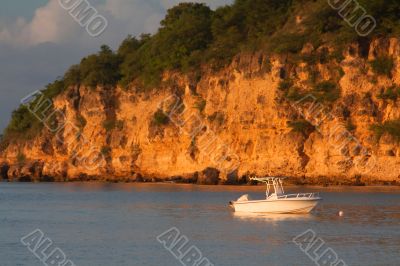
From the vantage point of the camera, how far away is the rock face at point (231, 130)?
215ft

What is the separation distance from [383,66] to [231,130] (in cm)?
1403

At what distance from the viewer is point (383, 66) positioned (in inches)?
2601

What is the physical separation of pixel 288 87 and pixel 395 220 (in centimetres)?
3171

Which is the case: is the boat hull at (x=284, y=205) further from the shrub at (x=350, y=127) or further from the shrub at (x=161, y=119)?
the shrub at (x=161, y=119)

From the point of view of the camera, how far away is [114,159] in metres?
85.2

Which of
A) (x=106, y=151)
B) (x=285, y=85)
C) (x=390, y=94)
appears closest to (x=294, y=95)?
(x=285, y=85)

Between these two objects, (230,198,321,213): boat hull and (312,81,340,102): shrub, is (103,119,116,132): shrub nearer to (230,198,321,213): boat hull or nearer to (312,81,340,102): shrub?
(312,81,340,102): shrub

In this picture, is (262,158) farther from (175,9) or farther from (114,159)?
(175,9)

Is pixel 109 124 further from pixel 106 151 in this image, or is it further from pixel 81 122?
pixel 81 122

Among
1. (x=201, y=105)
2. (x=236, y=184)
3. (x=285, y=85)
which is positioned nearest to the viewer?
(x=285, y=85)

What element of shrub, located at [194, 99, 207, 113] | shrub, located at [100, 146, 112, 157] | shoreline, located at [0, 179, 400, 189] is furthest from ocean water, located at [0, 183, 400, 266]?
shrub, located at [100, 146, 112, 157]

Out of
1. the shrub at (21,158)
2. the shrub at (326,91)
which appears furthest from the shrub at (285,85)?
the shrub at (21,158)

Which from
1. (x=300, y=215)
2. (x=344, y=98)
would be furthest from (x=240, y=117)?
(x=300, y=215)

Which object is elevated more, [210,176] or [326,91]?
[326,91]
